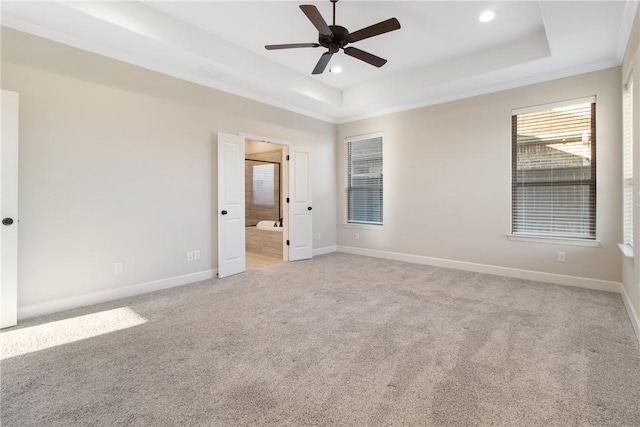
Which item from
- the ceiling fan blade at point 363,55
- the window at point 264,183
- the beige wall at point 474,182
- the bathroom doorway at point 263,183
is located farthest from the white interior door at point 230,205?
the window at point 264,183

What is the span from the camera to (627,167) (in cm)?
326

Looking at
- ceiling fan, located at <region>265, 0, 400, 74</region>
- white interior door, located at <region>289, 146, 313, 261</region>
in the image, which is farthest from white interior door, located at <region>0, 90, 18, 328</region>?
white interior door, located at <region>289, 146, 313, 261</region>

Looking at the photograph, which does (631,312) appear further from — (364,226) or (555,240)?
(364,226)

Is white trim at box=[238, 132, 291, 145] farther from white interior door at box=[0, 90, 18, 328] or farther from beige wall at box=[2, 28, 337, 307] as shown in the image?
white interior door at box=[0, 90, 18, 328]

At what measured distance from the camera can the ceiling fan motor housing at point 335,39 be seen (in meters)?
2.89

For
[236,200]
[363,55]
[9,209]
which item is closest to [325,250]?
[236,200]

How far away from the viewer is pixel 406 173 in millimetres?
5398

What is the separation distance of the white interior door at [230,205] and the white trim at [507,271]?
256 cm

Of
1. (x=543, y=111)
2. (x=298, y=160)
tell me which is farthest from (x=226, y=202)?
(x=543, y=111)

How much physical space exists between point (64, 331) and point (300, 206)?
3.70 meters

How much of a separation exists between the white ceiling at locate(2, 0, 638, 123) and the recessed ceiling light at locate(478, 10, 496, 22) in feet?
0.18

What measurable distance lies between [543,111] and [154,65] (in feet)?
16.5

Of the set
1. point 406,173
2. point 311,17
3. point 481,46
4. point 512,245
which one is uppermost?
point 481,46

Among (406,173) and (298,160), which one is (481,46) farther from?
(298,160)
